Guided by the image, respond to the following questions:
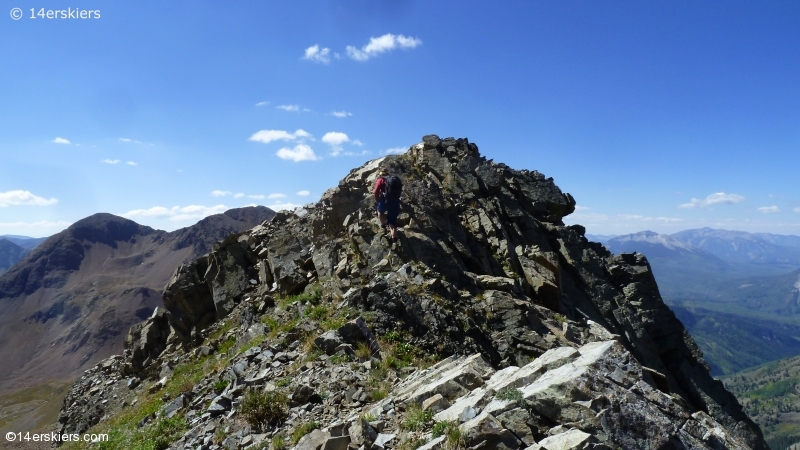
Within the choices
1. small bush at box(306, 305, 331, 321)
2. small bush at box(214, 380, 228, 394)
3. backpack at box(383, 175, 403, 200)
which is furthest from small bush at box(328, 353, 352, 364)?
backpack at box(383, 175, 403, 200)

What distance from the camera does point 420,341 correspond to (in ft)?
60.0

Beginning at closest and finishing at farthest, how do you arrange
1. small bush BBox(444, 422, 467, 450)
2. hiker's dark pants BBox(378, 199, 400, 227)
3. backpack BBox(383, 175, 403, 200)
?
small bush BBox(444, 422, 467, 450) < backpack BBox(383, 175, 403, 200) < hiker's dark pants BBox(378, 199, 400, 227)

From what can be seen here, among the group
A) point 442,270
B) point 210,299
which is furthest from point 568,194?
point 210,299

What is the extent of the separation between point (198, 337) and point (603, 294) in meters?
29.7

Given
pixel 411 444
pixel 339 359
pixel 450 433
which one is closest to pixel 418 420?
pixel 411 444

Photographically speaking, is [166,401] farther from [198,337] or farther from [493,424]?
[493,424]

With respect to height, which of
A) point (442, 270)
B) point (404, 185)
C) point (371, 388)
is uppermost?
point (404, 185)

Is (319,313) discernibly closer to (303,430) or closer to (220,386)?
(220,386)

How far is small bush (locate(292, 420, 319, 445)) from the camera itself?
12.0 meters

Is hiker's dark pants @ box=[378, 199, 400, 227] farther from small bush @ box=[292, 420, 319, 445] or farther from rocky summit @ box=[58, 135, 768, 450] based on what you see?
small bush @ box=[292, 420, 319, 445]

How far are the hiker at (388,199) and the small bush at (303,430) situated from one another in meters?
14.3

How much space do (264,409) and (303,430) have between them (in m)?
1.94

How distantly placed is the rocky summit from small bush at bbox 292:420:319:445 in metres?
0.06

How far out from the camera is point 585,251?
38.1m
